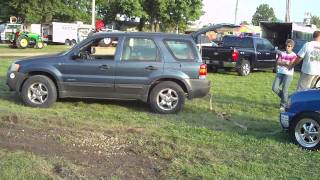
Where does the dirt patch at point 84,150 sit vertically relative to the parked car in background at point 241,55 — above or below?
below

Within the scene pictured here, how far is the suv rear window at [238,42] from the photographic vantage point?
71.6ft

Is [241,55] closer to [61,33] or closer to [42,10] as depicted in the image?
[61,33]

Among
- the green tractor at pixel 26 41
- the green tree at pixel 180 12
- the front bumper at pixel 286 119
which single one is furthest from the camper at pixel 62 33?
the front bumper at pixel 286 119

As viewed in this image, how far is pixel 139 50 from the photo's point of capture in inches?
422

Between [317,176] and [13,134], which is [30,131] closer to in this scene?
[13,134]

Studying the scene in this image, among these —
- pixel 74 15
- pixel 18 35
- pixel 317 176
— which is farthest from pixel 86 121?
pixel 74 15

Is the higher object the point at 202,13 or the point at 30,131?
the point at 202,13

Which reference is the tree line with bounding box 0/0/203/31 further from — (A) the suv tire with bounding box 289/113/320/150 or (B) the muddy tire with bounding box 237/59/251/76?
(A) the suv tire with bounding box 289/113/320/150

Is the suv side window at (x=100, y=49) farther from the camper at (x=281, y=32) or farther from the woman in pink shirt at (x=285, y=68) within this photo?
the camper at (x=281, y=32)

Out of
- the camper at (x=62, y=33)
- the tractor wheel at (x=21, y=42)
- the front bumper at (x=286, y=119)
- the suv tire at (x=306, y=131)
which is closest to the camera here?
the suv tire at (x=306, y=131)

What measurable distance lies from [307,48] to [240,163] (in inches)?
183

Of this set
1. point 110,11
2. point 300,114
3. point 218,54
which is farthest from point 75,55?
point 110,11

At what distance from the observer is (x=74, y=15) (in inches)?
2598

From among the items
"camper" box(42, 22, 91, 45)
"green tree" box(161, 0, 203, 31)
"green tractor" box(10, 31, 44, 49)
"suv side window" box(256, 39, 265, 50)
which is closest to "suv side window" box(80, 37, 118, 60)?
"suv side window" box(256, 39, 265, 50)
